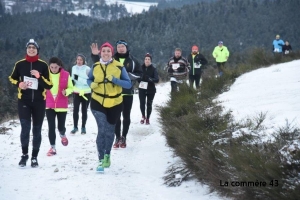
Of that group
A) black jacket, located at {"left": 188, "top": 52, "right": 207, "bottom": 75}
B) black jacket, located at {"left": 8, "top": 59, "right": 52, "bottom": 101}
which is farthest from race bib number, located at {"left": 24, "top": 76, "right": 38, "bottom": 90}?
black jacket, located at {"left": 188, "top": 52, "right": 207, "bottom": 75}

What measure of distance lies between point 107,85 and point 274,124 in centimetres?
226

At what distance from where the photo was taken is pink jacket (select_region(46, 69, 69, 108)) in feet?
20.3

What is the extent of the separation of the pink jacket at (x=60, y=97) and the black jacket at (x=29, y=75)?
3.01ft

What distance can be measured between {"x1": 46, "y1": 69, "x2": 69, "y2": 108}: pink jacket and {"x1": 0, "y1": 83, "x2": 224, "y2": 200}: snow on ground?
2.71 feet

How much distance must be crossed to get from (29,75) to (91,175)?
172 cm

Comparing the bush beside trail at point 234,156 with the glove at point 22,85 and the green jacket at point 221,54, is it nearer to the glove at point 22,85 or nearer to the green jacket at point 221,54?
the glove at point 22,85

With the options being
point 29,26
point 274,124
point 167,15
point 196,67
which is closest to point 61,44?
point 167,15

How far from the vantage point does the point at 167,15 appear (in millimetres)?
111188

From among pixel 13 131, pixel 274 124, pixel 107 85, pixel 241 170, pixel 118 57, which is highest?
pixel 118 57

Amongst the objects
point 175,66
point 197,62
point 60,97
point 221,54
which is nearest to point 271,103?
point 60,97

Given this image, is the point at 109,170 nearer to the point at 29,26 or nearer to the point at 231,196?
the point at 231,196

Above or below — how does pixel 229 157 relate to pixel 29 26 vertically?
below

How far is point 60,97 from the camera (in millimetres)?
6219

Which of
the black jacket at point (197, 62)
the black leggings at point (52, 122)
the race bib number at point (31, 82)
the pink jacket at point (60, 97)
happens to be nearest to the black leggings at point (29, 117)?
the race bib number at point (31, 82)
